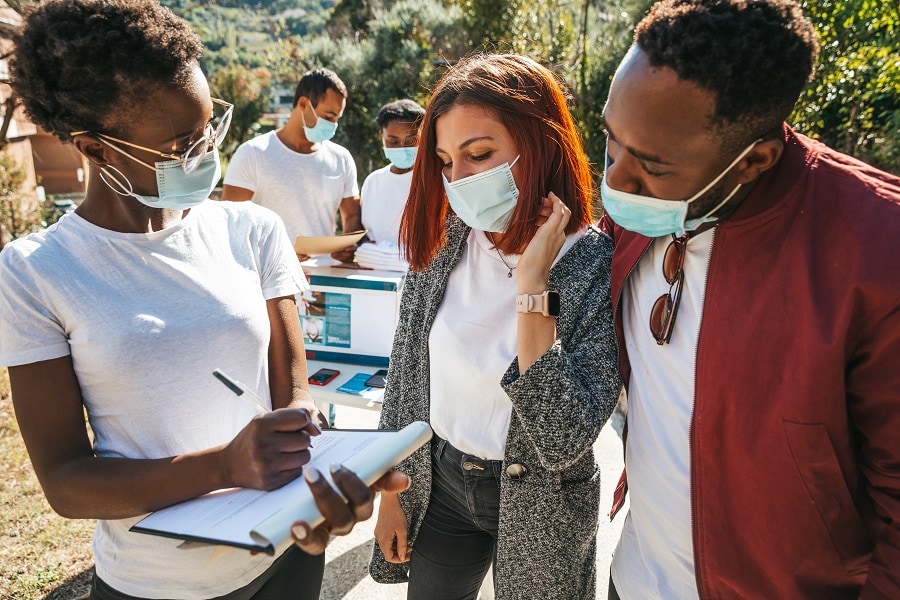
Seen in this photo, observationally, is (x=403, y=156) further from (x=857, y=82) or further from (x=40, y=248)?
(x=857, y=82)

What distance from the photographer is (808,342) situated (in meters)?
1.07

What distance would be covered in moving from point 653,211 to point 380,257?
1895mm

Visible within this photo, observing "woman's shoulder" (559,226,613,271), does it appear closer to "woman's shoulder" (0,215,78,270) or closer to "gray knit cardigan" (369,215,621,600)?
"gray knit cardigan" (369,215,621,600)

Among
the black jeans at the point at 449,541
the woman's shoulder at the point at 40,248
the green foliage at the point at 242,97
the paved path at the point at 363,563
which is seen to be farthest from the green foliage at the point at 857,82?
the green foliage at the point at 242,97

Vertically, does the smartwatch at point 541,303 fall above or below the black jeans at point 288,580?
above

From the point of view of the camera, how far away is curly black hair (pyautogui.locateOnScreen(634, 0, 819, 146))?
3.48 feet

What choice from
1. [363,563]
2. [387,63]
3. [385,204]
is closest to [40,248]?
[363,563]

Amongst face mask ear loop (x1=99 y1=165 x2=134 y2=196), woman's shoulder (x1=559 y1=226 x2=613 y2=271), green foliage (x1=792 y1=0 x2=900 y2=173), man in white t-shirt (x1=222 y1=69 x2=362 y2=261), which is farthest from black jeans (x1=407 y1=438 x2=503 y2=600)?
green foliage (x1=792 y1=0 x2=900 y2=173)

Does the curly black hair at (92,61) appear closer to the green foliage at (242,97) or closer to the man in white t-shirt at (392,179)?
the man in white t-shirt at (392,179)

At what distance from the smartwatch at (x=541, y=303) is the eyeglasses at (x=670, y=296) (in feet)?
0.75

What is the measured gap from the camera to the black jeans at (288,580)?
1486mm

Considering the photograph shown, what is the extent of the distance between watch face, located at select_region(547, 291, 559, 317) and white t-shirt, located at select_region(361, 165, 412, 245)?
2.79 meters

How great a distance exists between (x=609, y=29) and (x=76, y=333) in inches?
477

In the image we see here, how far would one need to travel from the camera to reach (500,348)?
1.63 metres
